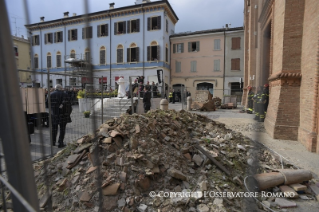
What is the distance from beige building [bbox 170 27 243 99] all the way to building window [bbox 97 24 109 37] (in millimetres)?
8947

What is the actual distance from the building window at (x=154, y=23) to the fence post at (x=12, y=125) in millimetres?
25694

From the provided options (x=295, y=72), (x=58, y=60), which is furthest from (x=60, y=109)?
(x=58, y=60)

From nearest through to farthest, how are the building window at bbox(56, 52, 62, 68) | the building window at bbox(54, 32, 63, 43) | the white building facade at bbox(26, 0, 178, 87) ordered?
the white building facade at bbox(26, 0, 178, 87) → the building window at bbox(54, 32, 63, 43) → the building window at bbox(56, 52, 62, 68)

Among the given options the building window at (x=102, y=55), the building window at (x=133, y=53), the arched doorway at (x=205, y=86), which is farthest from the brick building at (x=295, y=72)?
the building window at (x=102, y=55)

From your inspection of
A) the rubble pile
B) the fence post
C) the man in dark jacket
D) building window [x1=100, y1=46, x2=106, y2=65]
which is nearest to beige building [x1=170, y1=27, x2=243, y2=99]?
building window [x1=100, y1=46, x2=106, y2=65]

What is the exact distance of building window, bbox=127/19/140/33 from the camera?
81.9 ft

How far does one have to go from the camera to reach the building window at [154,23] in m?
24.4

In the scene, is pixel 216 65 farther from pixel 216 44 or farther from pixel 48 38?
pixel 48 38

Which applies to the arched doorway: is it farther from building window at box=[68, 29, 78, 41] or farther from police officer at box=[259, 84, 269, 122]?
police officer at box=[259, 84, 269, 122]

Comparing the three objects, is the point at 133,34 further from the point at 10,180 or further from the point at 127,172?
the point at 10,180

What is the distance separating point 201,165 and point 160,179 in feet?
3.00

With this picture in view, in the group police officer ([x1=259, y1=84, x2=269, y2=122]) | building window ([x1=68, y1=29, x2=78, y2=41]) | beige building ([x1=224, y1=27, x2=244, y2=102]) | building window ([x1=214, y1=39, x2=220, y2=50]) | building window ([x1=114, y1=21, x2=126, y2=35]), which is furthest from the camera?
building window ([x1=68, y1=29, x2=78, y2=41])

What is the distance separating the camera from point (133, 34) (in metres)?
25.6

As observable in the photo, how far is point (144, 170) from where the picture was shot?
3.13 metres
